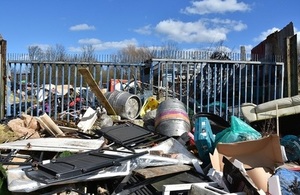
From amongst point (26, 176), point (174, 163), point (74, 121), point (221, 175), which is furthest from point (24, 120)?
point (221, 175)

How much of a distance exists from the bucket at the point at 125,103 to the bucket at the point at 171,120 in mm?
1101

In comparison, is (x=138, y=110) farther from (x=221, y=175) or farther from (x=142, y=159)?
(x=221, y=175)

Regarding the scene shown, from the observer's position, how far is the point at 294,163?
16.7 ft

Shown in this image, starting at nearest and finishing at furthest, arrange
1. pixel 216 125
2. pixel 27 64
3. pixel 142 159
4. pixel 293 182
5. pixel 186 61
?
pixel 293 182
pixel 142 159
pixel 216 125
pixel 27 64
pixel 186 61

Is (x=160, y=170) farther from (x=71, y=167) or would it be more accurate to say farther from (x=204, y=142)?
(x=204, y=142)

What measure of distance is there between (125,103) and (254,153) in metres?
3.54

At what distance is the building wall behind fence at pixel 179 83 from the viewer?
26.4 feet

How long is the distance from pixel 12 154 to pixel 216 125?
3434mm

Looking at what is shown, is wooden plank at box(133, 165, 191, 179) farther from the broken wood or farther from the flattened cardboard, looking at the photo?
the broken wood

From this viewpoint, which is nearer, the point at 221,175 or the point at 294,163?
the point at 221,175

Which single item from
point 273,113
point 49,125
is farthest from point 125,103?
point 273,113

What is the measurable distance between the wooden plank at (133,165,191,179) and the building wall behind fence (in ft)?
12.8

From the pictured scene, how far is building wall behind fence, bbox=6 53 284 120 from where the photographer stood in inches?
317

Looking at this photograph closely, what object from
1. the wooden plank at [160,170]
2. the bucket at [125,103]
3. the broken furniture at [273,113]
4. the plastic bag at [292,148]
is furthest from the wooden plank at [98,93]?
the plastic bag at [292,148]
